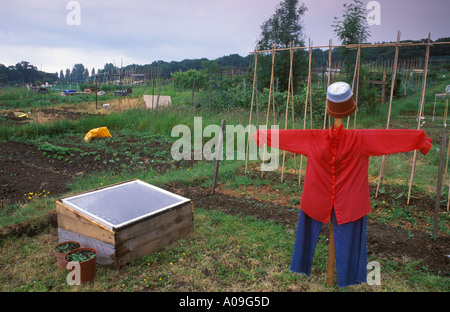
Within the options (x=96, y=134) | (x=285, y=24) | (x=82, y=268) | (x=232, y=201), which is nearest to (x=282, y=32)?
(x=285, y=24)

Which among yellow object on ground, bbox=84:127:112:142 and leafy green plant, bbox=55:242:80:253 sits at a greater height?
yellow object on ground, bbox=84:127:112:142

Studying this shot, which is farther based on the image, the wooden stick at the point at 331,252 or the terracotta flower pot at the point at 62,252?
the terracotta flower pot at the point at 62,252

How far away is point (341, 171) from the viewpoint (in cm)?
246

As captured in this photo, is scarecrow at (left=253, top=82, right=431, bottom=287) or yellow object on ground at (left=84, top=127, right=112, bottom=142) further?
yellow object on ground at (left=84, top=127, right=112, bottom=142)

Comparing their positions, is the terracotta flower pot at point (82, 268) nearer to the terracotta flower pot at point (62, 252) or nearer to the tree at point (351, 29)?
the terracotta flower pot at point (62, 252)

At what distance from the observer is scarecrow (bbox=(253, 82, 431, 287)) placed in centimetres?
234

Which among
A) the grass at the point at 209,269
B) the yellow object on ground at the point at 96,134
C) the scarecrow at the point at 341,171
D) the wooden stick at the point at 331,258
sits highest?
the scarecrow at the point at 341,171

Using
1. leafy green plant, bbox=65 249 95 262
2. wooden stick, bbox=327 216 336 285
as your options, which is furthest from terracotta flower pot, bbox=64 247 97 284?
wooden stick, bbox=327 216 336 285

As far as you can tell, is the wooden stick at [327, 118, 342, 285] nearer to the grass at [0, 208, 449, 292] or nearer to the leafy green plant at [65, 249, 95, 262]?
the grass at [0, 208, 449, 292]

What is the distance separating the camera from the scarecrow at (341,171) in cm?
234

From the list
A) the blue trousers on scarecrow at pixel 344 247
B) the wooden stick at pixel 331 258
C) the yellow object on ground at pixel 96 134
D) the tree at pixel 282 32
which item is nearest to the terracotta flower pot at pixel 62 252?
the blue trousers on scarecrow at pixel 344 247

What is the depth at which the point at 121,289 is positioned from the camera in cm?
284
